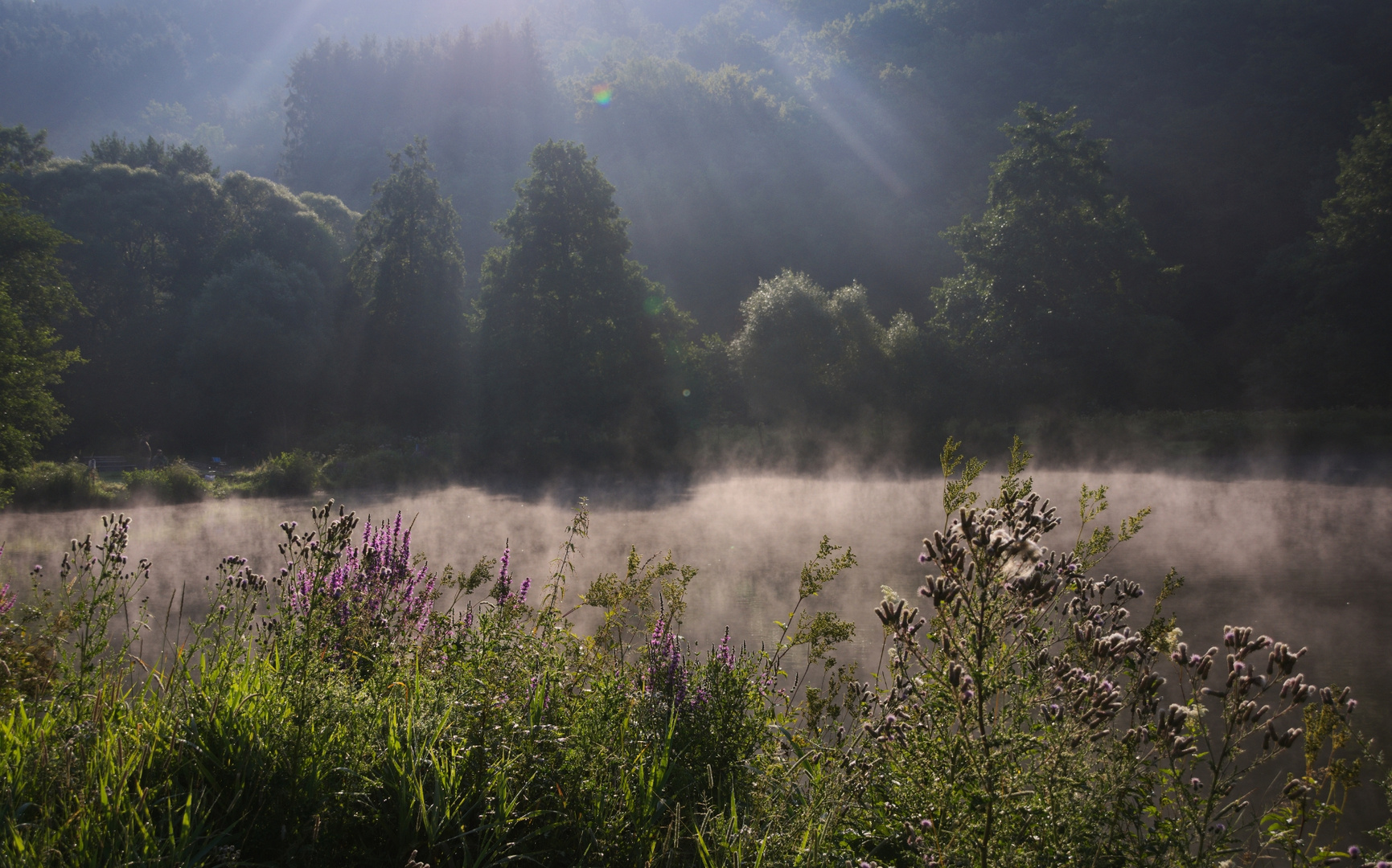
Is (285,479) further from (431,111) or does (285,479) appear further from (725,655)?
(431,111)

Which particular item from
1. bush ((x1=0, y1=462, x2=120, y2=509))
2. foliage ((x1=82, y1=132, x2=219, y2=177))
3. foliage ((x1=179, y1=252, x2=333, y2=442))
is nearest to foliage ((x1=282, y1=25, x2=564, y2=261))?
foliage ((x1=82, y1=132, x2=219, y2=177))

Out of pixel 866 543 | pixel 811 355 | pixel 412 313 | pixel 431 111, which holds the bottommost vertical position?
pixel 866 543

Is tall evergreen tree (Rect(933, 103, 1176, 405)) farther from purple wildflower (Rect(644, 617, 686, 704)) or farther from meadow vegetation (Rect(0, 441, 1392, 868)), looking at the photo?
purple wildflower (Rect(644, 617, 686, 704))

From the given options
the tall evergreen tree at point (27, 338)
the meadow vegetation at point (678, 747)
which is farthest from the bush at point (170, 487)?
the meadow vegetation at point (678, 747)

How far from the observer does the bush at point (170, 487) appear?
1138cm

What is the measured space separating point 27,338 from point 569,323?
11766mm

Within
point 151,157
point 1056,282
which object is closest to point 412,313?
point 151,157

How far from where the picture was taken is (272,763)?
1.94m

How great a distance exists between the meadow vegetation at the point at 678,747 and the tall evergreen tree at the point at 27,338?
10332 millimetres

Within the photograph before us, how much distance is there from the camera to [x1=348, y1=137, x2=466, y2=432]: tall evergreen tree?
81.5 ft

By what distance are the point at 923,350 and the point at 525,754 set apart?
20.3m

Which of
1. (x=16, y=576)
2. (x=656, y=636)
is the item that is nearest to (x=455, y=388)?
(x=16, y=576)

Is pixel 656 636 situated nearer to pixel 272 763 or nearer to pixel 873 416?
pixel 272 763

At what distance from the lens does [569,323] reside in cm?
2108
